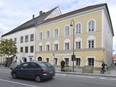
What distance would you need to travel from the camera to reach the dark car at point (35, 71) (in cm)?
1371

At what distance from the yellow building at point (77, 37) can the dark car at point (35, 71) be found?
54.8 ft

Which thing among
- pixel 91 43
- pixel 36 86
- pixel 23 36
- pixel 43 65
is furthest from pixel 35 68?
pixel 23 36

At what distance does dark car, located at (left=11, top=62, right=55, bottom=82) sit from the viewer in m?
13.7

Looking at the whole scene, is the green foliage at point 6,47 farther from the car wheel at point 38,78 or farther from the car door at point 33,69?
the car wheel at point 38,78

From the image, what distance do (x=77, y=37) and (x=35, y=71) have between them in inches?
867

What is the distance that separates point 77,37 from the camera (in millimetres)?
34969

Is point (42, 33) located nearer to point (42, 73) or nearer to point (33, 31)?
point (33, 31)

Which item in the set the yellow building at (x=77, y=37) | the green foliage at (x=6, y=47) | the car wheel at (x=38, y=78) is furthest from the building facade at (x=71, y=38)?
the car wheel at (x=38, y=78)

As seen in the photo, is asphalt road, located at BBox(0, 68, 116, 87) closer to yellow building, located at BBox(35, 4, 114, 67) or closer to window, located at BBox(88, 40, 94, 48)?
yellow building, located at BBox(35, 4, 114, 67)

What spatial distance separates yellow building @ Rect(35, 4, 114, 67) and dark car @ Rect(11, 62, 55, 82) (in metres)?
16.7

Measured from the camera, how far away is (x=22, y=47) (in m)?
50.5

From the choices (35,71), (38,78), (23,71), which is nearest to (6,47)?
(23,71)

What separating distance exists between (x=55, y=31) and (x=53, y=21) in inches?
94.4

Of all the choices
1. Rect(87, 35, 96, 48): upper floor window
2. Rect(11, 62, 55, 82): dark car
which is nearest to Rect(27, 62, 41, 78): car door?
Rect(11, 62, 55, 82): dark car
